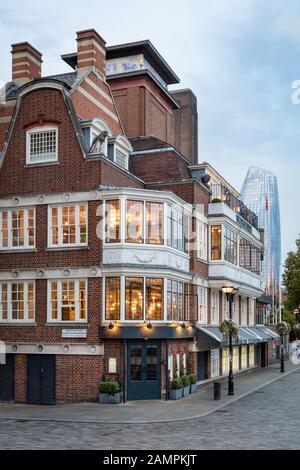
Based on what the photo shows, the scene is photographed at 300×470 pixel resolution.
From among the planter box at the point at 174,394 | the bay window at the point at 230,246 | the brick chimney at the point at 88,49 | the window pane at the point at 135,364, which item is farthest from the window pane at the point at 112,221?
the bay window at the point at 230,246

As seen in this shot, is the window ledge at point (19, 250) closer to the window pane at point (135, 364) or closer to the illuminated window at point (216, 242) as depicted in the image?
the window pane at point (135, 364)

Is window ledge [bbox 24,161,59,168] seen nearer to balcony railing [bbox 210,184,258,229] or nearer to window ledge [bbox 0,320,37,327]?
window ledge [bbox 0,320,37,327]

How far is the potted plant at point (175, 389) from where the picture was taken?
1151 inches

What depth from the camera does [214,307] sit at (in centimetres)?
3884

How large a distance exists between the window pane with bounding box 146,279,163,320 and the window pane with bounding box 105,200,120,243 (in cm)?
252

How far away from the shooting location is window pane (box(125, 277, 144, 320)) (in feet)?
94.2

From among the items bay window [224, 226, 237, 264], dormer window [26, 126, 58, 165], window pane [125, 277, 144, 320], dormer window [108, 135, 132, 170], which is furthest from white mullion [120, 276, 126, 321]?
bay window [224, 226, 237, 264]

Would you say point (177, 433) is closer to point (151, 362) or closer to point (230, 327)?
point (151, 362)

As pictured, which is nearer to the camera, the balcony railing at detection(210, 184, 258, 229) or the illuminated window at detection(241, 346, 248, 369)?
the balcony railing at detection(210, 184, 258, 229)

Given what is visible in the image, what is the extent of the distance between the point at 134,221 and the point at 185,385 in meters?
8.43

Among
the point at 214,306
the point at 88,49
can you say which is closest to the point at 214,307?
the point at 214,306
